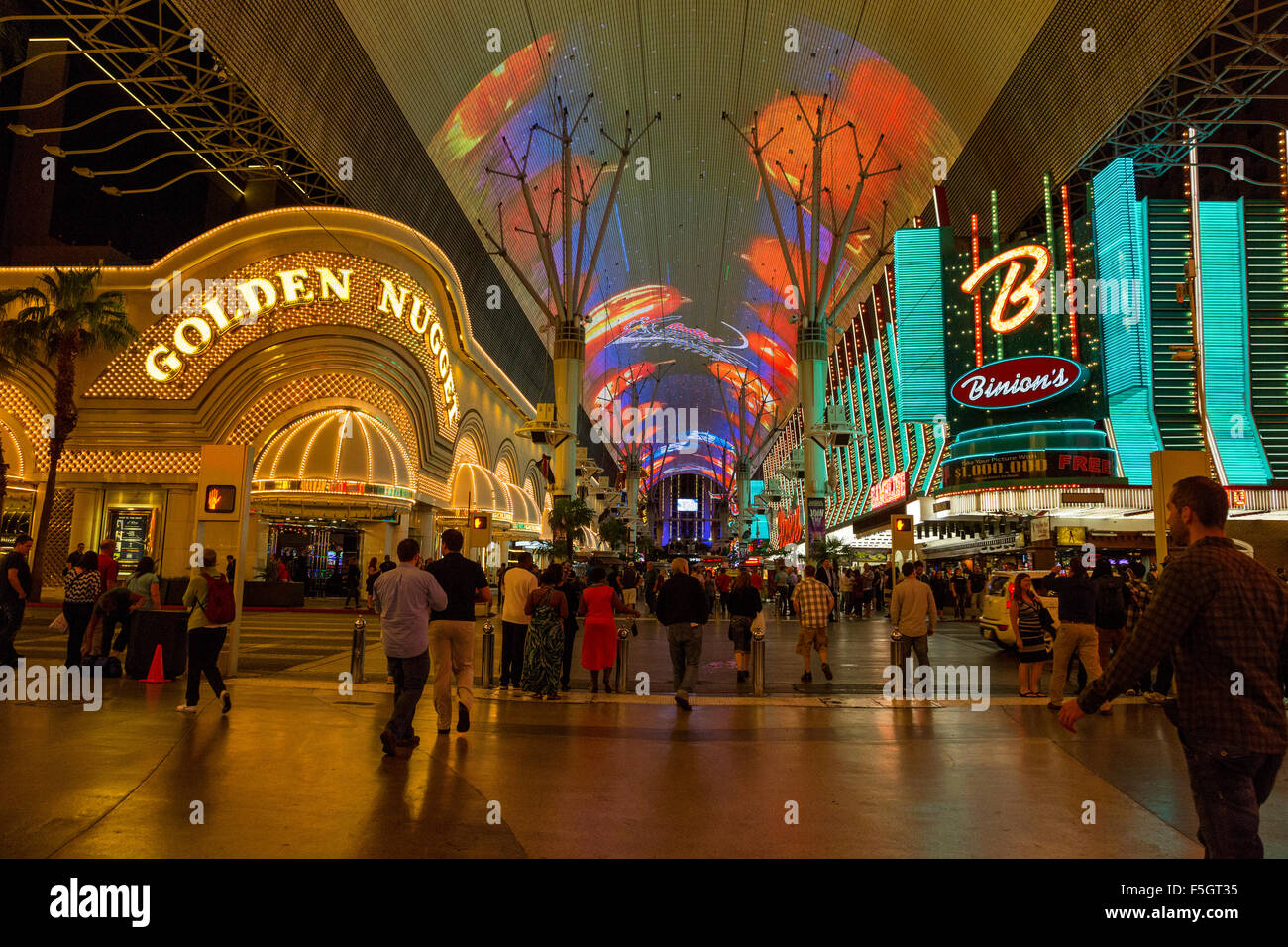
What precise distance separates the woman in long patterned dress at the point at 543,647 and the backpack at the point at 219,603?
312 cm

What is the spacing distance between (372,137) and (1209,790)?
27.2m

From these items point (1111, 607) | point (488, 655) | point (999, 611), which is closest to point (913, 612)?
point (1111, 607)

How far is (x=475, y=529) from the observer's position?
2372 centimetres

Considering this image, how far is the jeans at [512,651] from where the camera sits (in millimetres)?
10547

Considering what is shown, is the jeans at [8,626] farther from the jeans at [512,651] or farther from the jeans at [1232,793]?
the jeans at [1232,793]

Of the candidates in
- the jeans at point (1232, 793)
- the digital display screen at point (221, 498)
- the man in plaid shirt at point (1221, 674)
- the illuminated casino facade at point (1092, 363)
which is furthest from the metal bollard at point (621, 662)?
the illuminated casino facade at point (1092, 363)

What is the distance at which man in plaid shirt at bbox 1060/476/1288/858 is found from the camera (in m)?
2.98

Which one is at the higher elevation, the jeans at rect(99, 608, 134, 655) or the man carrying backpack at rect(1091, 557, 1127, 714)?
the man carrying backpack at rect(1091, 557, 1127, 714)

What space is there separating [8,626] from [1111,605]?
11.7 metres

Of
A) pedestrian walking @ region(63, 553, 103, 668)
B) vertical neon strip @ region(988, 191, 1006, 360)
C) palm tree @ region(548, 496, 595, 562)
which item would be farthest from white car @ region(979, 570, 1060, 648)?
palm tree @ region(548, 496, 595, 562)

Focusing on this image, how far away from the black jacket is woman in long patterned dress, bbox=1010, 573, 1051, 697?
11.8ft

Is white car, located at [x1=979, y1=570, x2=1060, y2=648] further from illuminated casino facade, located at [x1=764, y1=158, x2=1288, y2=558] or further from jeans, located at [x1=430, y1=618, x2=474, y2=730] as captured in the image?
jeans, located at [x1=430, y1=618, x2=474, y2=730]

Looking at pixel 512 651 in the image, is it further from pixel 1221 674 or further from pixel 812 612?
pixel 1221 674

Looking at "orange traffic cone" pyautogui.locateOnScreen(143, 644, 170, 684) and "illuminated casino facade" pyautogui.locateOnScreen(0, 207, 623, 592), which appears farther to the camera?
"illuminated casino facade" pyautogui.locateOnScreen(0, 207, 623, 592)
